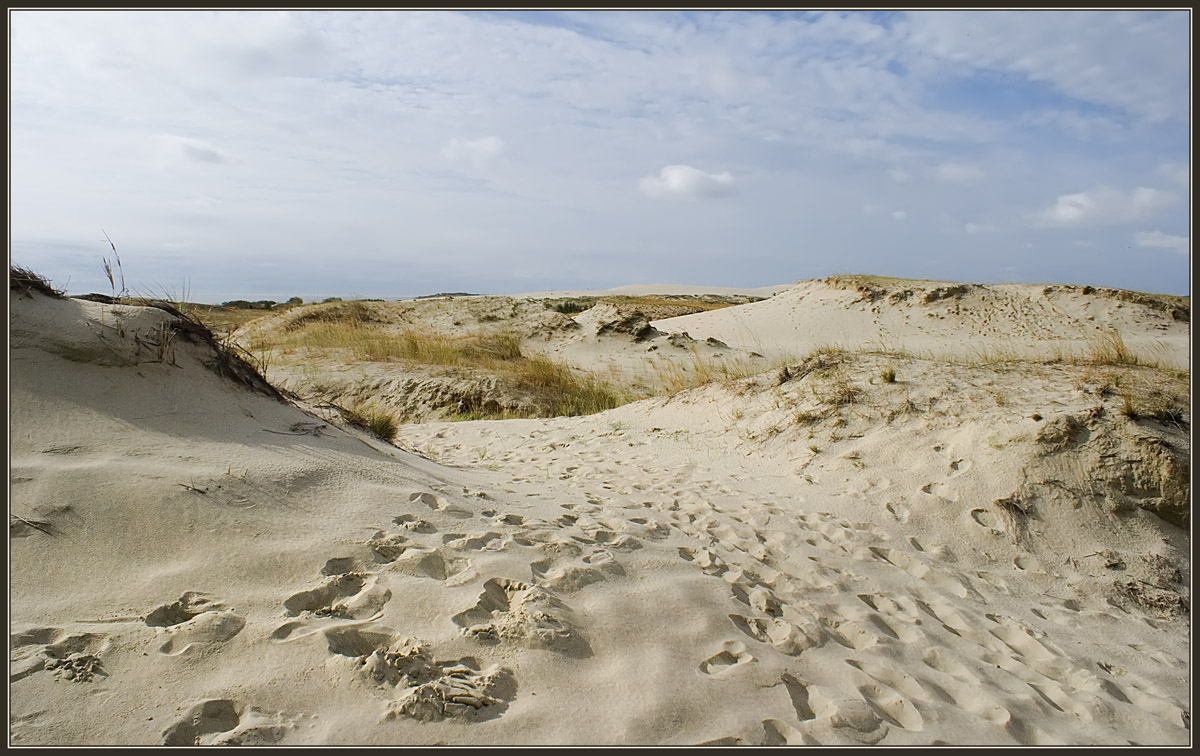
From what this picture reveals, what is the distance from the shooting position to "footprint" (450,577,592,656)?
2.63 meters

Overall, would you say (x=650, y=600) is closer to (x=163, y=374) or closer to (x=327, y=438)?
(x=327, y=438)

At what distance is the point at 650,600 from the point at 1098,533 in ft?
11.7

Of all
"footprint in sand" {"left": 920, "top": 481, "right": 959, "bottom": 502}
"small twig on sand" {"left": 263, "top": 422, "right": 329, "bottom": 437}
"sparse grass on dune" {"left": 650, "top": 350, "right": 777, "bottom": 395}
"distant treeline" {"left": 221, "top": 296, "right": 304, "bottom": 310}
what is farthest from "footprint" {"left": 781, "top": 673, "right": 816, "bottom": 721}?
"distant treeline" {"left": 221, "top": 296, "right": 304, "bottom": 310}

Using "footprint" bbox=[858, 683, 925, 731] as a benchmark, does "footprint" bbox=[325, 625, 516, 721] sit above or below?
above

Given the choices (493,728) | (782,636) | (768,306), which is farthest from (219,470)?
(768,306)

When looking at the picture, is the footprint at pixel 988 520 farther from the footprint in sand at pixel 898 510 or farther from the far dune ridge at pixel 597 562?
the footprint in sand at pixel 898 510

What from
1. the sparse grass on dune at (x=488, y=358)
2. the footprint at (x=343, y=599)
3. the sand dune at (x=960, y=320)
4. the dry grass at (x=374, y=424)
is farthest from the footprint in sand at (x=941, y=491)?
the sand dune at (x=960, y=320)

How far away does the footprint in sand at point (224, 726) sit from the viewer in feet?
6.64

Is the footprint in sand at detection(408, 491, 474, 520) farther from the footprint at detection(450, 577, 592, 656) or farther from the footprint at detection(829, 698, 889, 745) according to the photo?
the footprint at detection(829, 698, 889, 745)

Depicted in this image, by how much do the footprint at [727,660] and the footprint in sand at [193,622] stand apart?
1628mm

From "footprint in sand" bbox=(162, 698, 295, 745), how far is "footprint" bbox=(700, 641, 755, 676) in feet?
4.57

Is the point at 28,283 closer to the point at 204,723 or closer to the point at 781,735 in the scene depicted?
the point at 204,723

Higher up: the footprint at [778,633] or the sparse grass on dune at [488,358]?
the sparse grass on dune at [488,358]

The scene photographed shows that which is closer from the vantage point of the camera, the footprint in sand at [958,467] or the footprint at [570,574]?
the footprint at [570,574]
